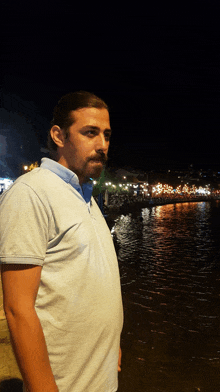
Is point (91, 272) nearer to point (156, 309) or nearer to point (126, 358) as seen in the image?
point (126, 358)

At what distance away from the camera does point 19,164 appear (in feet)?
127

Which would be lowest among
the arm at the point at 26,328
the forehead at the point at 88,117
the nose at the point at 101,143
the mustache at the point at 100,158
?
the arm at the point at 26,328

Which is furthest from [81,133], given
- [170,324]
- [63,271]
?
[170,324]

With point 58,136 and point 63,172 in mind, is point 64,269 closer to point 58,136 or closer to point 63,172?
point 63,172

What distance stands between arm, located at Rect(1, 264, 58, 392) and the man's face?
2.00 ft

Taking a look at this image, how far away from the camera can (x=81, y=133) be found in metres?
1.44

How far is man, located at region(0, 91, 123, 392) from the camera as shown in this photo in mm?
1079

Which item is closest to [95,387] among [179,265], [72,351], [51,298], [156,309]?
[72,351]

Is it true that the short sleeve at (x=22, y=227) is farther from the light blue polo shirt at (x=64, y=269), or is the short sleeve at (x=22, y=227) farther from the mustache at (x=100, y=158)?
the mustache at (x=100, y=158)

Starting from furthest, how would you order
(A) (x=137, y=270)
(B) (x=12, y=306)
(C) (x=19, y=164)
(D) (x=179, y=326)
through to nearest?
1. (C) (x=19, y=164)
2. (A) (x=137, y=270)
3. (D) (x=179, y=326)
4. (B) (x=12, y=306)

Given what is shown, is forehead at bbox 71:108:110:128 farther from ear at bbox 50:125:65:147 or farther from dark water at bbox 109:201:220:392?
dark water at bbox 109:201:220:392

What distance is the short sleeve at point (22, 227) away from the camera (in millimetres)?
1078

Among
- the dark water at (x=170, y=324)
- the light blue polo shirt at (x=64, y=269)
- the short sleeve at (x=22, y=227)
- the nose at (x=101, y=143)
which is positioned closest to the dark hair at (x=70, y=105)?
the nose at (x=101, y=143)

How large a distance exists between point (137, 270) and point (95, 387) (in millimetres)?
8475
